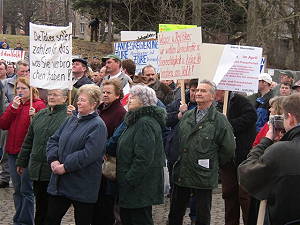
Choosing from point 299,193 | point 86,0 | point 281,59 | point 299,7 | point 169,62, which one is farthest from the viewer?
point 281,59

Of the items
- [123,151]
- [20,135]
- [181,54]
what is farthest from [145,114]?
[20,135]

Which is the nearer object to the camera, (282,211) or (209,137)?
(282,211)

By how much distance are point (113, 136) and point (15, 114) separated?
1.61m

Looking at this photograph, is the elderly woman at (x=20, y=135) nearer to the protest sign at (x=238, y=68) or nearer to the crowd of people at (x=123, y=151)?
the crowd of people at (x=123, y=151)

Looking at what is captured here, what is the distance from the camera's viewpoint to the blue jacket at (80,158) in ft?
17.6

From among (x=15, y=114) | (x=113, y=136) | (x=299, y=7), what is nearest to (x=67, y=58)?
(x=15, y=114)

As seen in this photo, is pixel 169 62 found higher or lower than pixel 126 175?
higher

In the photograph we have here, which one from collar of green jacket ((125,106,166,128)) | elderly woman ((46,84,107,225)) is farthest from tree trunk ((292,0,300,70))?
elderly woman ((46,84,107,225))

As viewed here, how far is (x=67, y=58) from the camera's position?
6766 mm

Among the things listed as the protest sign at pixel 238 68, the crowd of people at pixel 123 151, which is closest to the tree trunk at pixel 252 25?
the protest sign at pixel 238 68

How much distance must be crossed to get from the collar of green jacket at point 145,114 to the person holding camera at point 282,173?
1636 mm

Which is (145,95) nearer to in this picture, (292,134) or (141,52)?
(292,134)

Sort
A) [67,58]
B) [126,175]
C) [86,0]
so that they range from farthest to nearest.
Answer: [86,0] < [67,58] < [126,175]

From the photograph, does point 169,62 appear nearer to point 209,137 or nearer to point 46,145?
point 209,137
